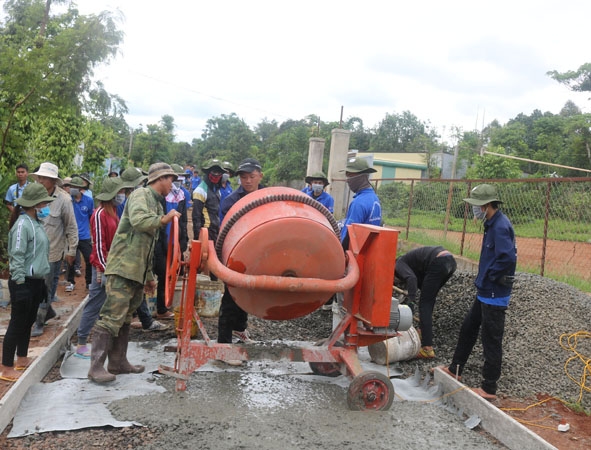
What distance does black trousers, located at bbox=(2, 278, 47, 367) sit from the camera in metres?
4.21

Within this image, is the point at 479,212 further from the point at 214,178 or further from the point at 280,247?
the point at 214,178

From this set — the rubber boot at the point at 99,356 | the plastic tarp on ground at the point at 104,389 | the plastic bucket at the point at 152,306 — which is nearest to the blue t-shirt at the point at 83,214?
the plastic bucket at the point at 152,306

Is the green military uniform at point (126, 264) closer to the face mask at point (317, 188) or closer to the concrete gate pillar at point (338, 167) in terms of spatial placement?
the face mask at point (317, 188)

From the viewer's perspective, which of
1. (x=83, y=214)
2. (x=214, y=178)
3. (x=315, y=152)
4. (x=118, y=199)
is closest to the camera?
(x=118, y=199)

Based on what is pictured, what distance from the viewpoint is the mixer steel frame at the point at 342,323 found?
3688 millimetres

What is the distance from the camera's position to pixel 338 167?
1719 centimetres

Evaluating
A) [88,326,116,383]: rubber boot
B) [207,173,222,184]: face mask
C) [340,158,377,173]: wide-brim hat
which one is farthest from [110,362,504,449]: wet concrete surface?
[207,173,222,184]: face mask

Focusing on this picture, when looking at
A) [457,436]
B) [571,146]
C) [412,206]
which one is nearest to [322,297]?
[457,436]

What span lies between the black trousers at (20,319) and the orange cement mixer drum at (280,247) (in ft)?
5.53

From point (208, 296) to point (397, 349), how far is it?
2277 mm

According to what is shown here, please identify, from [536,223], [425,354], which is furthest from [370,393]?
[536,223]

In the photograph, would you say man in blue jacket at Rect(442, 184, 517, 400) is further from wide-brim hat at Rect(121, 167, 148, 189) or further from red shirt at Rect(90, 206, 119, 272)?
red shirt at Rect(90, 206, 119, 272)

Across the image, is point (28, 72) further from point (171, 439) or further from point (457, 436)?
point (457, 436)

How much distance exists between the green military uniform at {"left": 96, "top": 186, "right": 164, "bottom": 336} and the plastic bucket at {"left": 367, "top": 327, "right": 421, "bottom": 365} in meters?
2.42
